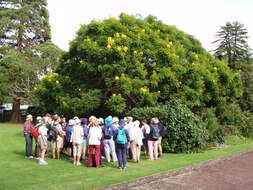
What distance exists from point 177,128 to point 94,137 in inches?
210

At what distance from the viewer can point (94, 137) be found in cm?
1034

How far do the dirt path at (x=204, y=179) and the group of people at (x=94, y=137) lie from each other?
1.84m

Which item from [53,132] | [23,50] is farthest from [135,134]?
[23,50]

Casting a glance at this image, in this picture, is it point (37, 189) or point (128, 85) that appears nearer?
point (37, 189)

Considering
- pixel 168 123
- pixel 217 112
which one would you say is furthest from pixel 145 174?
pixel 217 112

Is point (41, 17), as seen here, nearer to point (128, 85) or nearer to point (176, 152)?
point (128, 85)

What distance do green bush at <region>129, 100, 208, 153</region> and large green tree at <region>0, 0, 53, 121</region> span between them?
75.3ft

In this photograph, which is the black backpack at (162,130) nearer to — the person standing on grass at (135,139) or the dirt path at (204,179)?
the person standing on grass at (135,139)

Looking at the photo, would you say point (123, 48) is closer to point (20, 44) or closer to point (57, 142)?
point (57, 142)

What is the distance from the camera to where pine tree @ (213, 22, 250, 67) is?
36.8 meters

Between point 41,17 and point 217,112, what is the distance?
91.1ft

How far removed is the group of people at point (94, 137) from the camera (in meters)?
10.4

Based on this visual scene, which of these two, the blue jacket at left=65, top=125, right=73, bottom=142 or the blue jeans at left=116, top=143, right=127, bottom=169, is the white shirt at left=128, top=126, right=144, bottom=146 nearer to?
the blue jeans at left=116, top=143, right=127, bottom=169

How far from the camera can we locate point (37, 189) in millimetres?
7312
